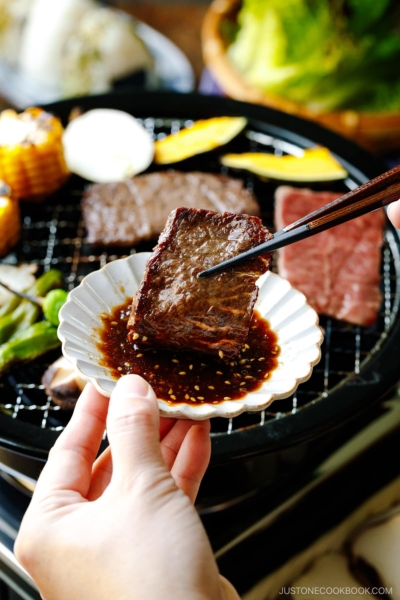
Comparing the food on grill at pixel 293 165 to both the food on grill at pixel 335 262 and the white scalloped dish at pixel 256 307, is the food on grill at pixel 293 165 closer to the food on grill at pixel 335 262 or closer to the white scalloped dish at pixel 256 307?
the food on grill at pixel 335 262

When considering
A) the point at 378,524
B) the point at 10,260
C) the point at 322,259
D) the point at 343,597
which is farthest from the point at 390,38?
the point at 343,597

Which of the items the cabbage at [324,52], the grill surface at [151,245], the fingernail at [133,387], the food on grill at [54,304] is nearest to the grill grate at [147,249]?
the grill surface at [151,245]

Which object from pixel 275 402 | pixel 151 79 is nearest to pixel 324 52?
pixel 151 79

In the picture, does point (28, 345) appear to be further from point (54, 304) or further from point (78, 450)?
point (78, 450)

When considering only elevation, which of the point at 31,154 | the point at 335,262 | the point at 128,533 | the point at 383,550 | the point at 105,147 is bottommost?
the point at 383,550

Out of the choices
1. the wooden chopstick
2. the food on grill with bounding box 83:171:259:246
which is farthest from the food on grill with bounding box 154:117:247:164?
the wooden chopstick

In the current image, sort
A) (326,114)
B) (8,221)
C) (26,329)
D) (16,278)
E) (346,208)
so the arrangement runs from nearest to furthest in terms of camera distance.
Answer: (346,208)
(26,329)
(16,278)
(8,221)
(326,114)

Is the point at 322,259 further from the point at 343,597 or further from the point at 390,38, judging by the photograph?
the point at 390,38
